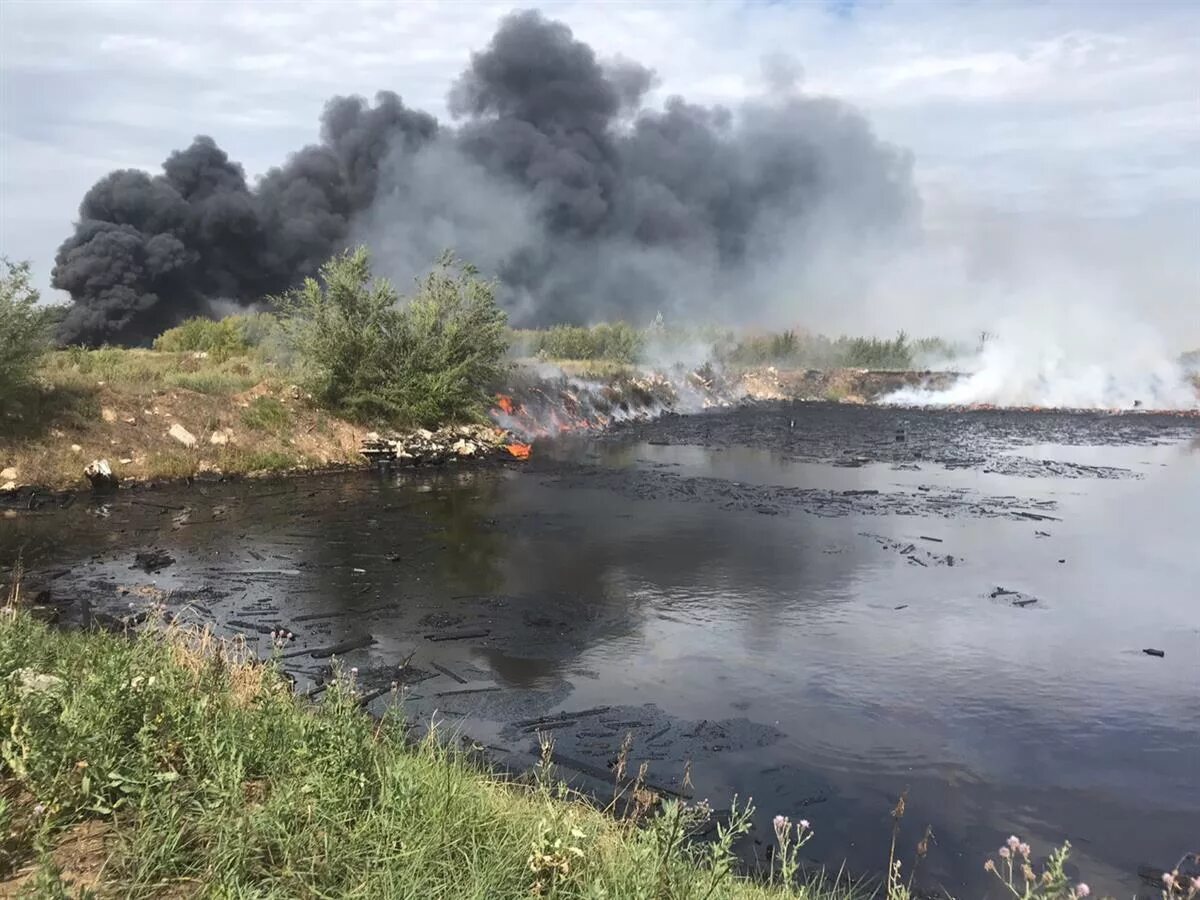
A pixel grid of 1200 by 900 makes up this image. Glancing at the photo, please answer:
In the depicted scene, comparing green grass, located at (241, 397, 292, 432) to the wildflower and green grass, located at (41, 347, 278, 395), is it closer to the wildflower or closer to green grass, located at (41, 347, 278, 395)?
green grass, located at (41, 347, 278, 395)

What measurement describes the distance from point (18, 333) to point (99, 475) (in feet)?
13.5

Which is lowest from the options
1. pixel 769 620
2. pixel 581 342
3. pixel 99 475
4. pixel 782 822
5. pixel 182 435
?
pixel 769 620

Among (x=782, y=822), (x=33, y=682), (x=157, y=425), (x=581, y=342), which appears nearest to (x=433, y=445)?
(x=157, y=425)

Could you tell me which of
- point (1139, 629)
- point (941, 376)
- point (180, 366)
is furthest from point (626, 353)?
point (1139, 629)

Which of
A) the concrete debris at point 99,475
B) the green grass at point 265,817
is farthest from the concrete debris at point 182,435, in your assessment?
the green grass at point 265,817

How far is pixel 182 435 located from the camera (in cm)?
2450

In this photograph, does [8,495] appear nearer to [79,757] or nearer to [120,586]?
[120,586]

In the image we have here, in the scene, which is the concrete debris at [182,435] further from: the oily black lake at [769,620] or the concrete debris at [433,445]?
the concrete debris at [433,445]

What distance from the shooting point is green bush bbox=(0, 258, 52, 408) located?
68.6 feet

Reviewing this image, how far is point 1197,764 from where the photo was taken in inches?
363

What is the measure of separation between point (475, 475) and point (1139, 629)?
1914 cm

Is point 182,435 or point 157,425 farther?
point 182,435

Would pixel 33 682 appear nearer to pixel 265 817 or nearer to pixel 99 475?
pixel 265 817

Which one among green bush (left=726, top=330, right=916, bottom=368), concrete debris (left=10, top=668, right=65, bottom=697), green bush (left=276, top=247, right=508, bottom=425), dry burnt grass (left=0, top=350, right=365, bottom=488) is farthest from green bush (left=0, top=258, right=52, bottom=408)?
green bush (left=726, top=330, right=916, bottom=368)
